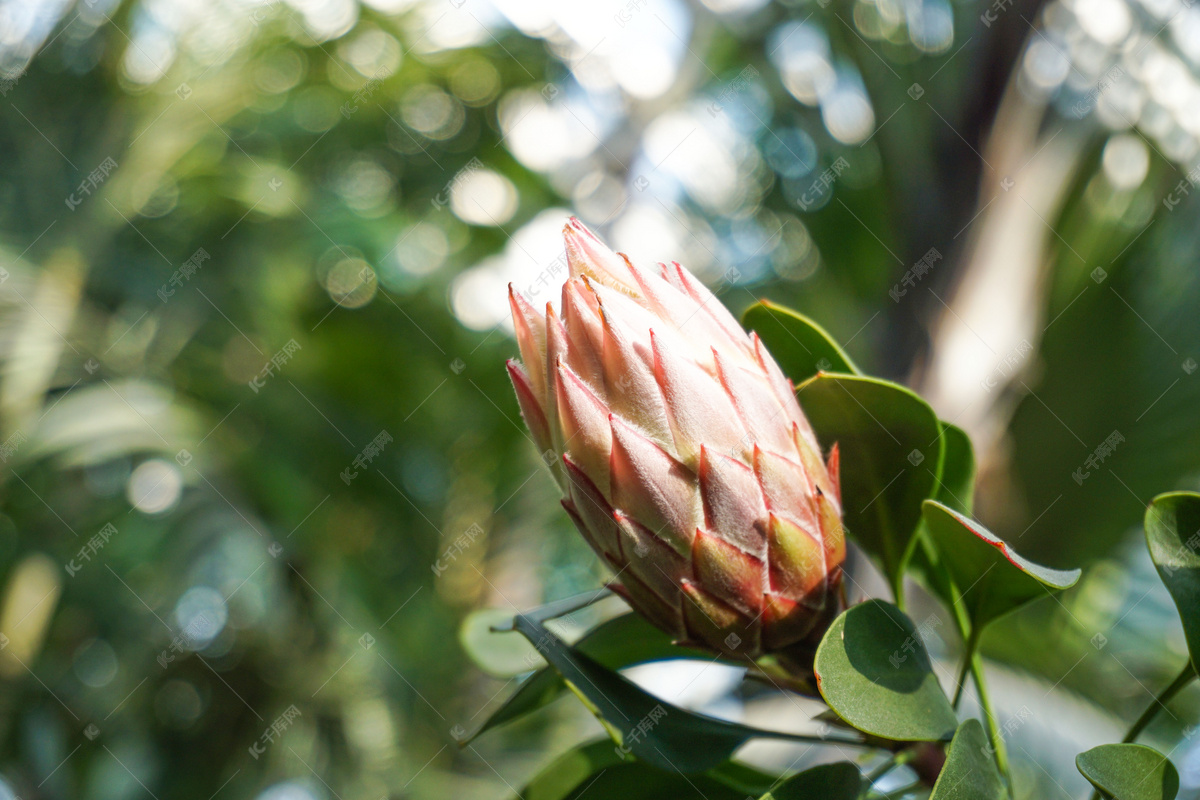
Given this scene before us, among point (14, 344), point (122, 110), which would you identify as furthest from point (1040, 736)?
point (122, 110)

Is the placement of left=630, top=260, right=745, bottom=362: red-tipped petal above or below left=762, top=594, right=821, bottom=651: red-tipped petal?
above

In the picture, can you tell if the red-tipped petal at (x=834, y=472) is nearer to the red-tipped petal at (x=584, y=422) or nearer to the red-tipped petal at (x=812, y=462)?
the red-tipped petal at (x=812, y=462)

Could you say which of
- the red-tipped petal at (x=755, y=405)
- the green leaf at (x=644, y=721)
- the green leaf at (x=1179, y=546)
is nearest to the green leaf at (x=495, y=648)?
the green leaf at (x=644, y=721)

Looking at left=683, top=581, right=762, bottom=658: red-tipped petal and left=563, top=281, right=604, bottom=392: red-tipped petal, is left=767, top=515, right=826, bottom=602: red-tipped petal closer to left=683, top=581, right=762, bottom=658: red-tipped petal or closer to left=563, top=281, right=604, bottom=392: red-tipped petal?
left=683, top=581, right=762, bottom=658: red-tipped petal

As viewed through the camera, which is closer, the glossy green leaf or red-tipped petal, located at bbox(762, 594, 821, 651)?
red-tipped petal, located at bbox(762, 594, 821, 651)

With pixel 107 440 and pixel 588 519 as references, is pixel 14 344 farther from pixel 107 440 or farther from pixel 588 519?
pixel 588 519

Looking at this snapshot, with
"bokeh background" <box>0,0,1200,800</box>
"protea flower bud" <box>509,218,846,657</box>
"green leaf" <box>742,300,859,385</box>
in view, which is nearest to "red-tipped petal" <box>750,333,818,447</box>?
"protea flower bud" <box>509,218,846,657</box>
